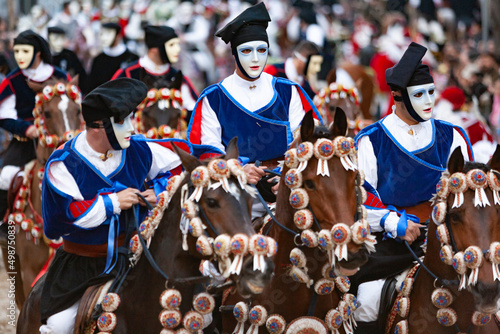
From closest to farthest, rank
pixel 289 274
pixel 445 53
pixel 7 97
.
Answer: pixel 289 274, pixel 7 97, pixel 445 53

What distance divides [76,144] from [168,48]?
5092 mm

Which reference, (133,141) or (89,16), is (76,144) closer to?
(133,141)

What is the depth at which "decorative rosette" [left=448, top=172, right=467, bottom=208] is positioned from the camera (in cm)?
523

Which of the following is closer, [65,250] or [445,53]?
[65,250]

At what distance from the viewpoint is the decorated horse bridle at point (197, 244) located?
4574 mm

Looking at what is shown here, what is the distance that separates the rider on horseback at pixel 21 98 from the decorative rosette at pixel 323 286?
5326 millimetres

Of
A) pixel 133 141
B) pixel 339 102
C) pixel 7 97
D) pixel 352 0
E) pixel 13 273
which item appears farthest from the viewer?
pixel 352 0

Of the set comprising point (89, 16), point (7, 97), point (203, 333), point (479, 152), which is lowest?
point (203, 333)

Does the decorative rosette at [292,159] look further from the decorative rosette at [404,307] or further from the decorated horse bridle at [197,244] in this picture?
the decorative rosette at [404,307]

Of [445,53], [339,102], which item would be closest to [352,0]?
[445,53]

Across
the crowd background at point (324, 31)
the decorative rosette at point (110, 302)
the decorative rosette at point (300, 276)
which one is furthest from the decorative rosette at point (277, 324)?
the crowd background at point (324, 31)

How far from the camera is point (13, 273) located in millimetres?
9289

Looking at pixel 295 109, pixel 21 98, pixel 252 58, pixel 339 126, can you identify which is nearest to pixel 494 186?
pixel 339 126

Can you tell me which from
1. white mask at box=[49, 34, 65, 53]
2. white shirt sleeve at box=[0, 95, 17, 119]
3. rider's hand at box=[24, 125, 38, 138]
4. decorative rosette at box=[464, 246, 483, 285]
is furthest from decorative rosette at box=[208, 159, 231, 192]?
white mask at box=[49, 34, 65, 53]
